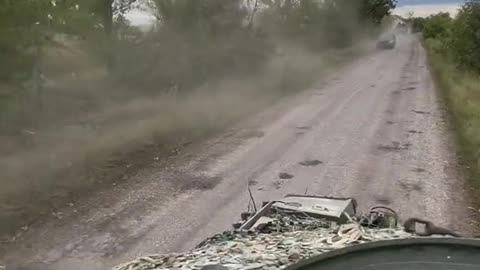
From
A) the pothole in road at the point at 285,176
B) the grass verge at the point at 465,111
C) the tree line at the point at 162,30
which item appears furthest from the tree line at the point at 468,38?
the pothole in road at the point at 285,176

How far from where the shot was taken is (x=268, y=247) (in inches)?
183

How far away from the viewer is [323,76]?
89.9 ft

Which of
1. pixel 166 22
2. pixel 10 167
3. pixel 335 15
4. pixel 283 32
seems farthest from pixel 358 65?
pixel 10 167

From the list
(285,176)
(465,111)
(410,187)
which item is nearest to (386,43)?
(465,111)

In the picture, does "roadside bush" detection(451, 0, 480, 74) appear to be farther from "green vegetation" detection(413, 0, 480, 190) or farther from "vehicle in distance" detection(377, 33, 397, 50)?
"vehicle in distance" detection(377, 33, 397, 50)

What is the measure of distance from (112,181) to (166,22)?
8649mm

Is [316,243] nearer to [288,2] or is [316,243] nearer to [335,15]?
[288,2]

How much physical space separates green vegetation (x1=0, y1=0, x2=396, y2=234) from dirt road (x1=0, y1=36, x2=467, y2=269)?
0.84 metres

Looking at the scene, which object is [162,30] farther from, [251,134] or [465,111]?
[465,111]

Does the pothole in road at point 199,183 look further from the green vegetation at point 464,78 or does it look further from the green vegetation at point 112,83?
the green vegetation at point 464,78

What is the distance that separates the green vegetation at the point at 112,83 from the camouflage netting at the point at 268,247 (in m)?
4.22

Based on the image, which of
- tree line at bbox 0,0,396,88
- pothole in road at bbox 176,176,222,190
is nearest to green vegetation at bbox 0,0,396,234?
tree line at bbox 0,0,396,88

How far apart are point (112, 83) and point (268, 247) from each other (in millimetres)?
12789

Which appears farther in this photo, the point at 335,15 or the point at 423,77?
the point at 335,15
